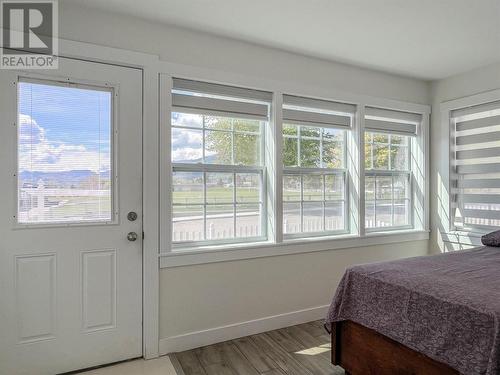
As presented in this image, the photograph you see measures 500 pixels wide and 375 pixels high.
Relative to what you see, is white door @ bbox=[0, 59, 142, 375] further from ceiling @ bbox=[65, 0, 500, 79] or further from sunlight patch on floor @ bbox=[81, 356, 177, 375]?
ceiling @ bbox=[65, 0, 500, 79]

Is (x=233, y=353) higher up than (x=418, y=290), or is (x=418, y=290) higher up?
(x=418, y=290)

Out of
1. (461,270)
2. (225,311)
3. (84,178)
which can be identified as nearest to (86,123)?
(84,178)

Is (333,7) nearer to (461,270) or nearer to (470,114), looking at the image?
(461,270)

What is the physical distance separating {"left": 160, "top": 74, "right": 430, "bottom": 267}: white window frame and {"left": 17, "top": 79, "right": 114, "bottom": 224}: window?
409 mm

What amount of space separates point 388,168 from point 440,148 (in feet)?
2.06

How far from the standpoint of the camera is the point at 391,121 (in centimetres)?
352

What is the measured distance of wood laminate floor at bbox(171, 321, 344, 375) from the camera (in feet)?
7.20

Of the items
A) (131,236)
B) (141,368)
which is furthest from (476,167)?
(141,368)

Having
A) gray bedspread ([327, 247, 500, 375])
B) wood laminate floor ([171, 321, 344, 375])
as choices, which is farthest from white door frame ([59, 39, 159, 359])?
gray bedspread ([327, 247, 500, 375])

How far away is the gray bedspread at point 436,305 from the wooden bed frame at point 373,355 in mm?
50

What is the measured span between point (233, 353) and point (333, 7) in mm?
2543

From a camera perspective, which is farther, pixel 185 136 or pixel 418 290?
pixel 185 136

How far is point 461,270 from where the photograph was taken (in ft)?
6.18

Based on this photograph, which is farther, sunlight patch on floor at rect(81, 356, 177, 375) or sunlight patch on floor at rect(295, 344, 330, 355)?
sunlight patch on floor at rect(295, 344, 330, 355)
